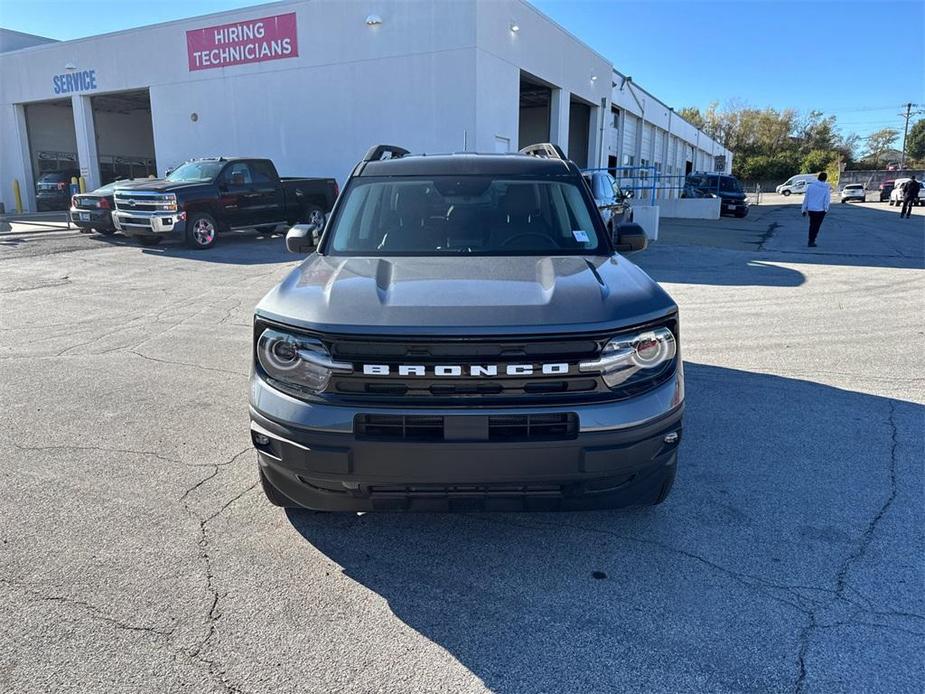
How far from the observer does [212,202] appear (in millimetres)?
14336

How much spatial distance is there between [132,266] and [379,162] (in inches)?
377

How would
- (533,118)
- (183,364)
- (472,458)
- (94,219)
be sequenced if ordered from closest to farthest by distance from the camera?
(472,458)
(183,364)
(94,219)
(533,118)

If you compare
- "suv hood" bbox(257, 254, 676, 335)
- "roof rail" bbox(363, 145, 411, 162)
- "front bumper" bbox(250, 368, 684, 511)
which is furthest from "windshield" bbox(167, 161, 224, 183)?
"front bumper" bbox(250, 368, 684, 511)

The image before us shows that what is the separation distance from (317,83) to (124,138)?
19916 millimetres

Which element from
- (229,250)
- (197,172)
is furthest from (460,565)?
(197,172)

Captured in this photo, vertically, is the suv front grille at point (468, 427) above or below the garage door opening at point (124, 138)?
below

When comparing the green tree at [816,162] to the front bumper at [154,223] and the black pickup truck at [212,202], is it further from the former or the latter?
the front bumper at [154,223]

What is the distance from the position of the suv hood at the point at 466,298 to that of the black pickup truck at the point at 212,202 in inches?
457

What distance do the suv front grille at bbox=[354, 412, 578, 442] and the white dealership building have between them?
16053mm

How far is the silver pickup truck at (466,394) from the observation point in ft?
8.66

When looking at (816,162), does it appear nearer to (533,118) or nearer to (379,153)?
(533,118)

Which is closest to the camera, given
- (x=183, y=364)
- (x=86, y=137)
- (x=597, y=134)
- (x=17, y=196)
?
(x=183, y=364)

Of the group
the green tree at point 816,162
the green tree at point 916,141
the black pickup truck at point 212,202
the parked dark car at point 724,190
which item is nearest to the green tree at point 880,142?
the green tree at point 916,141

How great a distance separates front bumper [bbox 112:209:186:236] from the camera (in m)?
13.6
